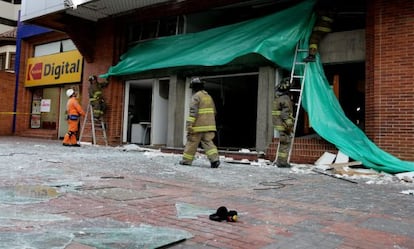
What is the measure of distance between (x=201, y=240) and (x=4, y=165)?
5.02 meters

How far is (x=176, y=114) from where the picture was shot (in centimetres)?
1186

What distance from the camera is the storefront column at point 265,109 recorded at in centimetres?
988

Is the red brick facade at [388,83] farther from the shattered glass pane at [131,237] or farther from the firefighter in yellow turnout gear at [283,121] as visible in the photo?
the shattered glass pane at [131,237]

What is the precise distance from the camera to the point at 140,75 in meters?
13.1

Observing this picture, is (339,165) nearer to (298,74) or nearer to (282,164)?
(282,164)

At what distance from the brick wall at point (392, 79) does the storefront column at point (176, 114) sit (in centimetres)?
551

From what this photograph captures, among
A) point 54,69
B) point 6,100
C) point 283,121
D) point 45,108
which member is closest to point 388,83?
point 283,121

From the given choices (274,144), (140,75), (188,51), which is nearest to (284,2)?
(188,51)

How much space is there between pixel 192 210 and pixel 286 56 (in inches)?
260

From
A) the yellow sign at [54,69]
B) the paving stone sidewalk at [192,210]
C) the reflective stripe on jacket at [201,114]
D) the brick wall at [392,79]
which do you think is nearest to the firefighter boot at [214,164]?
the reflective stripe on jacket at [201,114]

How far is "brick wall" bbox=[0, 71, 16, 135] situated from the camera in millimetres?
17906

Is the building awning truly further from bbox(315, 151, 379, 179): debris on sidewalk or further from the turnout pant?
the turnout pant

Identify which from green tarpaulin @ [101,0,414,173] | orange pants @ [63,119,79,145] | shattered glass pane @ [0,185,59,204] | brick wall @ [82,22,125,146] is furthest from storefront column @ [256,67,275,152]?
shattered glass pane @ [0,185,59,204]

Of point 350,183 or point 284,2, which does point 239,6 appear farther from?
point 350,183
